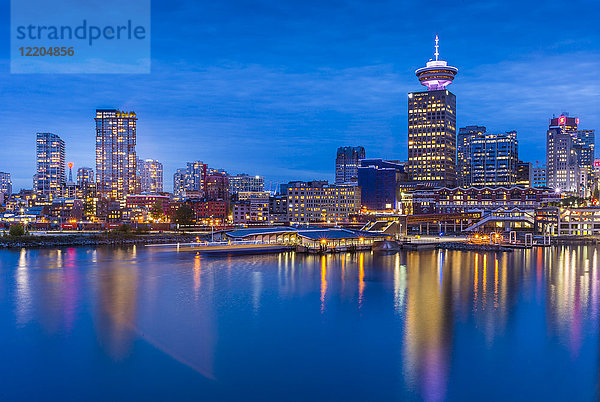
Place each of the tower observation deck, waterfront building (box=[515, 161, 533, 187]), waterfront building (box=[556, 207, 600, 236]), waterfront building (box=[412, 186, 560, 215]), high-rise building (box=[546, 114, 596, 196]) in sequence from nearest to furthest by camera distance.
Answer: waterfront building (box=[556, 207, 600, 236]) < waterfront building (box=[412, 186, 560, 215]) < the tower observation deck < waterfront building (box=[515, 161, 533, 187]) < high-rise building (box=[546, 114, 596, 196])

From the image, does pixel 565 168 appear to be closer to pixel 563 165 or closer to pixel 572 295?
pixel 563 165

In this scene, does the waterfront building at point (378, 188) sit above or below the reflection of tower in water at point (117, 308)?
above

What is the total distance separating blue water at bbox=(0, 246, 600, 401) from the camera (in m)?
16.3

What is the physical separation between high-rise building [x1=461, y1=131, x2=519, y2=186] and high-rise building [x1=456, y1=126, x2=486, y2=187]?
2.39m

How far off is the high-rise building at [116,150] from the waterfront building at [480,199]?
410 ft

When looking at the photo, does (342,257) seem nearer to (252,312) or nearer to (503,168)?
(252,312)

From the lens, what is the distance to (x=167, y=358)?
18.6m

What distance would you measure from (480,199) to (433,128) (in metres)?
43.5

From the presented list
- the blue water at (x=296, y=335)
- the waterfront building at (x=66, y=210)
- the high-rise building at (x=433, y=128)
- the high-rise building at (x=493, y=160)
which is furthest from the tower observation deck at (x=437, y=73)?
the blue water at (x=296, y=335)

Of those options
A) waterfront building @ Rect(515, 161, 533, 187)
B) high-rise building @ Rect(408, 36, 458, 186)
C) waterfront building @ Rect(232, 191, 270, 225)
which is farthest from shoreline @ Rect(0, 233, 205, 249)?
waterfront building @ Rect(515, 161, 533, 187)

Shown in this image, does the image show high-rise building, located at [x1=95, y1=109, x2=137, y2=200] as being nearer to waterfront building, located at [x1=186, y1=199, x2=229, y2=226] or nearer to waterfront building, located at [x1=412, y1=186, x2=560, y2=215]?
waterfront building, located at [x1=186, y1=199, x2=229, y2=226]

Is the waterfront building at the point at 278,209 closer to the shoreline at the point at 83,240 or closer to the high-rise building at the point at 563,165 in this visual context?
the shoreline at the point at 83,240

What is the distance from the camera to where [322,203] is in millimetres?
118688

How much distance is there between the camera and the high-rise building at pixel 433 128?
5694 inches
